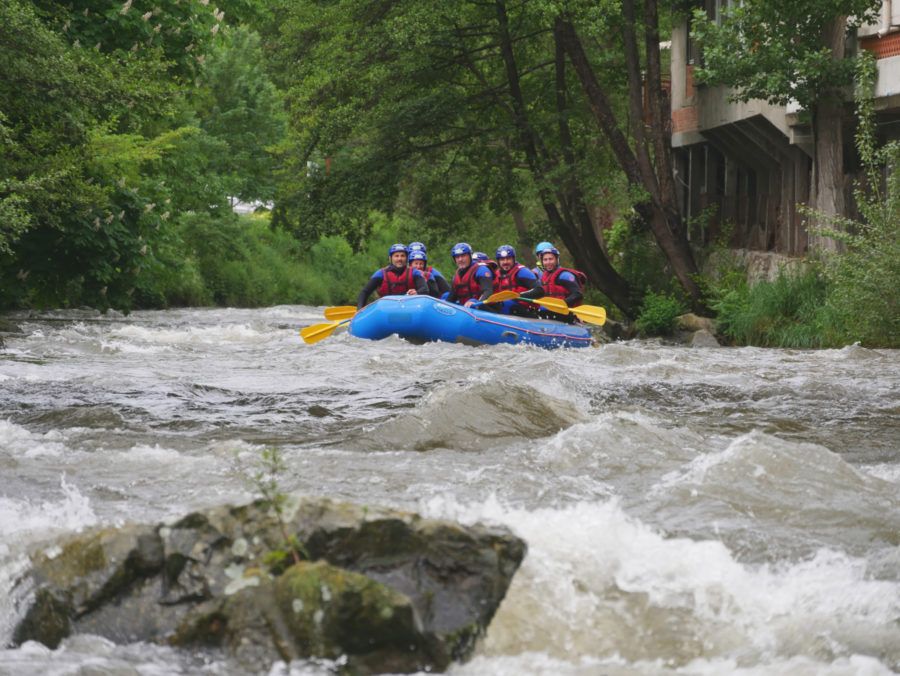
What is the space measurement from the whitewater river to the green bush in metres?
8.17

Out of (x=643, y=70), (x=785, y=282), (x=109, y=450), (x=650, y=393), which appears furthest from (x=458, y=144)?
(x=109, y=450)

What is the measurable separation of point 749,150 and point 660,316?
4606 millimetres

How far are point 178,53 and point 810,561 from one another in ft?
55.6

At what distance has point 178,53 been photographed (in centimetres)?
2019

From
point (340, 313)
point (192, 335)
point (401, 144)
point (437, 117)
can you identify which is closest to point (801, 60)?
point (340, 313)

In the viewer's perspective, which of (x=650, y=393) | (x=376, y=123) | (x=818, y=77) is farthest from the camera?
(x=376, y=123)

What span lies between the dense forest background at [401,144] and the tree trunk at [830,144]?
65cm

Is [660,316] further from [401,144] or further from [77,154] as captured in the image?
[77,154]

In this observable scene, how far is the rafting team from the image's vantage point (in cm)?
1739

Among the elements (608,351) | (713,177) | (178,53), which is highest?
(178,53)

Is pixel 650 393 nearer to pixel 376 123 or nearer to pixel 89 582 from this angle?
pixel 89 582

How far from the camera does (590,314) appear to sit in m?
16.9

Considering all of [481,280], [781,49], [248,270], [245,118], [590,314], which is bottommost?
[590,314]

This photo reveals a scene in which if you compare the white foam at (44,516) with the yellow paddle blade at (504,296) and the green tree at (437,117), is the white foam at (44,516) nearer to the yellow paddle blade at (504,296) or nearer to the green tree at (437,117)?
the yellow paddle blade at (504,296)
